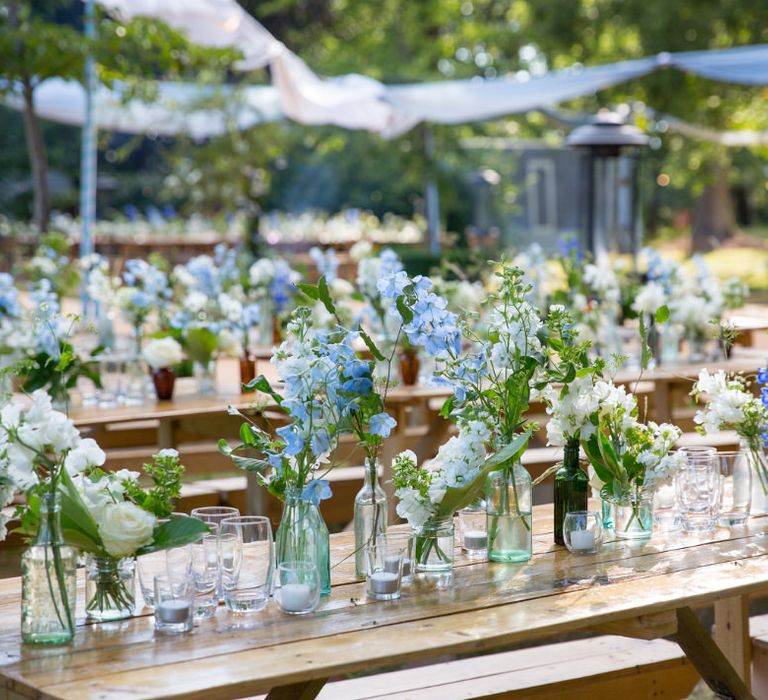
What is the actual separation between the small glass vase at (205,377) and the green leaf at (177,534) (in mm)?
2725

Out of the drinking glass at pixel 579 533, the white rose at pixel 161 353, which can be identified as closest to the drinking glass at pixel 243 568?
the drinking glass at pixel 579 533

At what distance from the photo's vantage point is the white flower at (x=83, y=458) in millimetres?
2197

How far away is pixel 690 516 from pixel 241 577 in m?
0.97

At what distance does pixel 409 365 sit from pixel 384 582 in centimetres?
280

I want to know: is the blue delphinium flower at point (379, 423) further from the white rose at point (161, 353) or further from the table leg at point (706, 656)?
the white rose at point (161, 353)

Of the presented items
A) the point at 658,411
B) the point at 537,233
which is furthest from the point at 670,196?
the point at 658,411

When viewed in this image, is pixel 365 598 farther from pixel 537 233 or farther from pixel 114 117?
pixel 537 233

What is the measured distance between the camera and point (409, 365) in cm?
503

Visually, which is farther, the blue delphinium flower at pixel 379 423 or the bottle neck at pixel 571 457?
the bottle neck at pixel 571 457

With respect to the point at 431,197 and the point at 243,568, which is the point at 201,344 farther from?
the point at 431,197

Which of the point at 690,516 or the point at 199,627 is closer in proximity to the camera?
the point at 199,627

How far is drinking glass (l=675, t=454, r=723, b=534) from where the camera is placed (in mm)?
2682

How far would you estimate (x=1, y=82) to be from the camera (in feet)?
27.5

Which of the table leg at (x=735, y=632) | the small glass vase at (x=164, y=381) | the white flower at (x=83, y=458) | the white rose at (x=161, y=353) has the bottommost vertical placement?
the table leg at (x=735, y=632)
